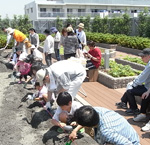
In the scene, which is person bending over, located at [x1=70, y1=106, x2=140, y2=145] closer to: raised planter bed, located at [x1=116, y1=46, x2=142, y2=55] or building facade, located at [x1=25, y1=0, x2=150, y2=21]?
raised planter bed, located at [x1=116, y1=46, x2=142, y2=55]

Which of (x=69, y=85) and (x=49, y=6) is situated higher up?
(x=49, y=6)

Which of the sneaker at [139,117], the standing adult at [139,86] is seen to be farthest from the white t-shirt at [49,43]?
the sneaker at [139,117]

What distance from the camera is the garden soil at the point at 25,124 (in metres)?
3.48

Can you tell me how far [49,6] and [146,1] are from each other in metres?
22.3

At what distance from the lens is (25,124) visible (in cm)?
Result: 430

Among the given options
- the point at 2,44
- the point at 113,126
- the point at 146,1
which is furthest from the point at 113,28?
the point at 146,1

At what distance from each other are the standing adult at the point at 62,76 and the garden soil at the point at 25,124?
0.72 metres

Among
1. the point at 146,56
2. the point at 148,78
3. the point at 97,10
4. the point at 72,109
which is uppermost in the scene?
the point at 97,10

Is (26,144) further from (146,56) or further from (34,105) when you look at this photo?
(146,56)

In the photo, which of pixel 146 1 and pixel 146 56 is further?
pixel 146 1

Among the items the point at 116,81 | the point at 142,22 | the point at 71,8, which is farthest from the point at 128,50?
the point at 71,8

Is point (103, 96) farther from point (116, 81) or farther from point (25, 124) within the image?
point (25, 124)

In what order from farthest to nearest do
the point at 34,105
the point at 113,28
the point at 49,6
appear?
the point at 49,6
the point at 113,28
the point at 34,105

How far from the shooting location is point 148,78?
→ 429 cm
